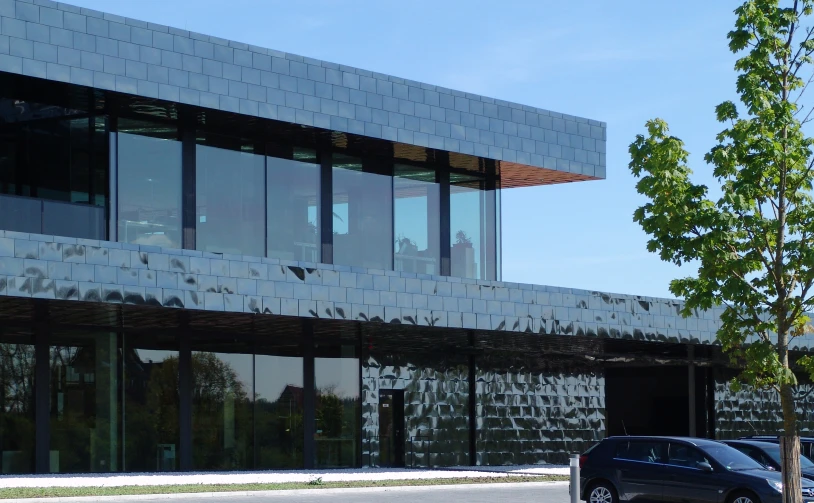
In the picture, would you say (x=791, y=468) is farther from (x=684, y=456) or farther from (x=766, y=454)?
(x=766, y=454)

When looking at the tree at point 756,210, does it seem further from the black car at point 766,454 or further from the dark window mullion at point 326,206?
the dark window mullion at point 326,206

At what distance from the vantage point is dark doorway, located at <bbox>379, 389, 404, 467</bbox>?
34.7 m

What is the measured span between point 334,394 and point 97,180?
941 centimetres

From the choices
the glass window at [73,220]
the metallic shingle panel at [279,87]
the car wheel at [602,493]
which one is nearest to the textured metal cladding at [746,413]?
the metallic shingle panel at [279,87]

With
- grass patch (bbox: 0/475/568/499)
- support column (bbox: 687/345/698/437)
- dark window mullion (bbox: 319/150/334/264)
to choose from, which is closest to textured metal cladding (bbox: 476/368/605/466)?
support column (bbox: 687/345/698/437)

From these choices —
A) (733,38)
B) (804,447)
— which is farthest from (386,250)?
(733,38)

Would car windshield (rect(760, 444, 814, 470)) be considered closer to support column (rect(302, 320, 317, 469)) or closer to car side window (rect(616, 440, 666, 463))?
Answer: car side window (rect(616, 440, 666, 463))

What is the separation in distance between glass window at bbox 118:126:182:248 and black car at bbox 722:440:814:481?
14.5 metres

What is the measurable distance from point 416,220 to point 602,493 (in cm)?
1462

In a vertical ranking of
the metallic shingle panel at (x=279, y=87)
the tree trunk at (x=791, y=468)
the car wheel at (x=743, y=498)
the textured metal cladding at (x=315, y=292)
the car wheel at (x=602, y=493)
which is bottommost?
the car wheel at (x=602, y=493)

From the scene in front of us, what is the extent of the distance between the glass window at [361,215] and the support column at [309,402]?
102 inches

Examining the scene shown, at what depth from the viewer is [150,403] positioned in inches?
1190

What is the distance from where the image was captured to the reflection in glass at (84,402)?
28.7 m

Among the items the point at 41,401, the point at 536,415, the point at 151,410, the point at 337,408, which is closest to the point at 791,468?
the point at 41,401
